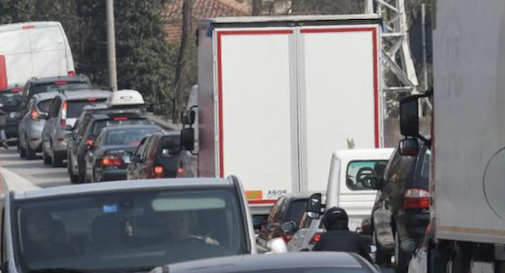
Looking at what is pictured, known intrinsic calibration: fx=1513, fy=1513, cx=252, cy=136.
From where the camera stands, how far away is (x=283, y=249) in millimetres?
8766

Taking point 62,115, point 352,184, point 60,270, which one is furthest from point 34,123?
point 60,270

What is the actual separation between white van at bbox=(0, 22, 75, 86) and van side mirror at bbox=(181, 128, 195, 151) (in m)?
22.3

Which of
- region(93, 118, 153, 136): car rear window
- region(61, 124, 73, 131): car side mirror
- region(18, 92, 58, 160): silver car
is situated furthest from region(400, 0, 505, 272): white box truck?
region(18, 92, 58, 160): silver car

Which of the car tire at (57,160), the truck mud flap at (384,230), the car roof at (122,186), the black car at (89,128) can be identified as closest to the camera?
the car roof at (122,186)

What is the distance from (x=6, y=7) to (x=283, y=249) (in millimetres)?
58540

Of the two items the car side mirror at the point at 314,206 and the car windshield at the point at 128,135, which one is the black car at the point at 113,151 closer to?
the car windshield at the point at 128,135

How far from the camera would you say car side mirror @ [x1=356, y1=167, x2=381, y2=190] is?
53.1 feet

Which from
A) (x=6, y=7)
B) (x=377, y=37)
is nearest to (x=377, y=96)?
(x=377, y=37)

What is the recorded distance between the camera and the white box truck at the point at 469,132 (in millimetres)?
9383

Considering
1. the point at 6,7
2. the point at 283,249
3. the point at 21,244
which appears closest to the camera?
the point at 283,249

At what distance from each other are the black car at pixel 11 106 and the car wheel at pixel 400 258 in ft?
105

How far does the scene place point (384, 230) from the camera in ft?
53.0

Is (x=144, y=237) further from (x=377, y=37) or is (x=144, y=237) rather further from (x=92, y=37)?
(x=92, y=37)

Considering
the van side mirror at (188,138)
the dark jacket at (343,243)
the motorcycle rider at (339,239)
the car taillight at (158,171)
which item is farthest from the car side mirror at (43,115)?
the dark jacket at (343,243)
